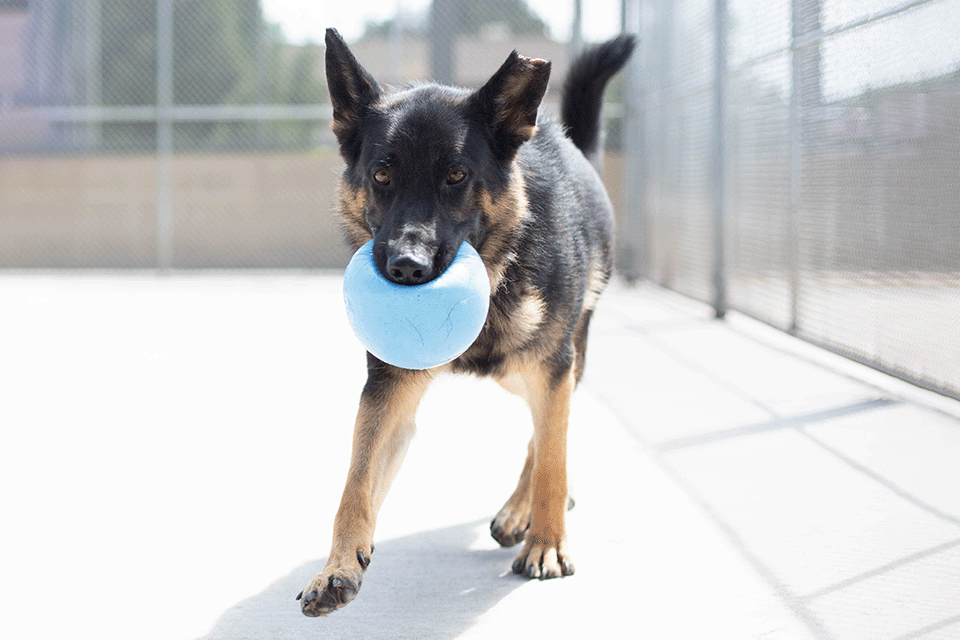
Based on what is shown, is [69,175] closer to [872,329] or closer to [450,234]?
[872,329]

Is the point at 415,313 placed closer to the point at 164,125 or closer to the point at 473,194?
the point at 473,194

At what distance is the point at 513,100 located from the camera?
9.69 ft

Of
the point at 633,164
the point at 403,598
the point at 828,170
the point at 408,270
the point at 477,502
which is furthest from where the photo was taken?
the point at 633,164

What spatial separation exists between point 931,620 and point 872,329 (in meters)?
3.41

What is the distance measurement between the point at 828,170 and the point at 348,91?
4128mm

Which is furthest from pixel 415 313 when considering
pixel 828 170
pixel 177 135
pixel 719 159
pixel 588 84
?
pixel 177 135

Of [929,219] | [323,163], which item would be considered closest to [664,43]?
[323,163]

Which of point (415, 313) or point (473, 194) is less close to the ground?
point (473, 194)

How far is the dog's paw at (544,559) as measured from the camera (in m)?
2.85

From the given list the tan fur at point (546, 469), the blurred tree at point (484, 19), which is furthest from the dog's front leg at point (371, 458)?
the blurred tree at point (484, 19)

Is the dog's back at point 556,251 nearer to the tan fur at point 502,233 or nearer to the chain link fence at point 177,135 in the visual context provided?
the tan fur at point 502,233

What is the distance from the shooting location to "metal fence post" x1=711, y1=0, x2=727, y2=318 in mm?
8273

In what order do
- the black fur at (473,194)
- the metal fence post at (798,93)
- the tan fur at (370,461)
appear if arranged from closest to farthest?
the tan fur at (370,461), the black fur at (473,194), the metal fence post at (798,93)

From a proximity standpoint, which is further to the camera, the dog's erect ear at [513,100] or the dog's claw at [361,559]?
the dog's erect ear at [513,100]
